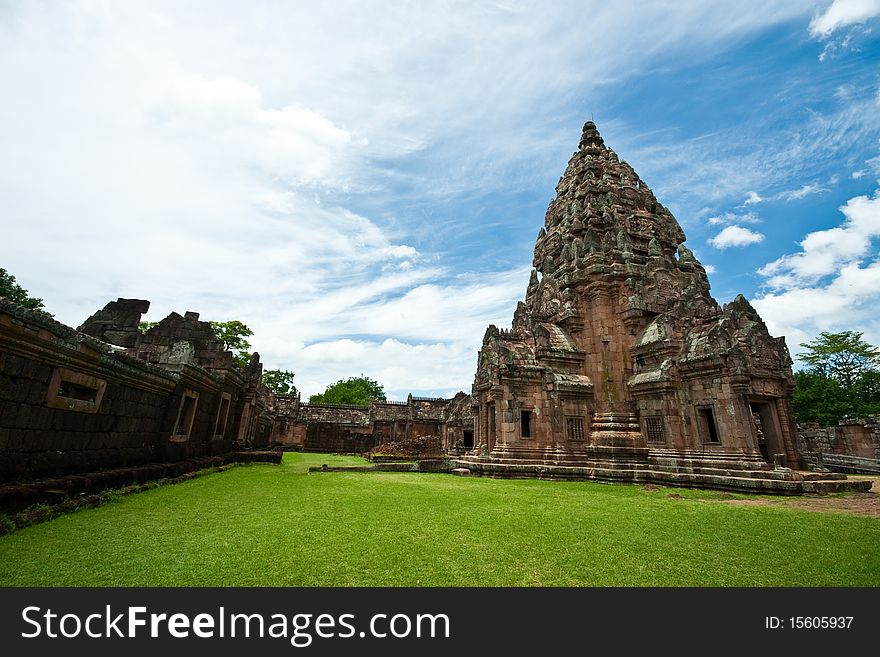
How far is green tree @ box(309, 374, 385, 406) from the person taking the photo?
2476 inches

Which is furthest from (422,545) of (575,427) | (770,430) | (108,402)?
(770,430)

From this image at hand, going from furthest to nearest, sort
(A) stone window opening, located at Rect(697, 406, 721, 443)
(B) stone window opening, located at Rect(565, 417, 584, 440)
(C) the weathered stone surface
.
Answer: (B) stone window opening, located at Rect(565, 417, 584, 440), (A) stone window opening, located at Rect(697, 406, 721, 443), (C) the weathered stone surface

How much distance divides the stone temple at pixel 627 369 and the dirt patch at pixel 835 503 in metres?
0.94

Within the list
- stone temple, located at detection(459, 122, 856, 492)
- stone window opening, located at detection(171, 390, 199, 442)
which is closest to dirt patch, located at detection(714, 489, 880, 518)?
stone temple, located at detection(459, 122, 856, 492)

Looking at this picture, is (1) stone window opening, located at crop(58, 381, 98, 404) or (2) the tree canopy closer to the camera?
(1) stone window opening, located at crop(58, 381, 98, 404)

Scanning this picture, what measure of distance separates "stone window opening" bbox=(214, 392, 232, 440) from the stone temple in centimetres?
900

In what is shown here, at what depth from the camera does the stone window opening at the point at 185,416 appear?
959 cm

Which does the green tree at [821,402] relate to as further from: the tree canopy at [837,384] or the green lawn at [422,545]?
the green lawn at [422,545]

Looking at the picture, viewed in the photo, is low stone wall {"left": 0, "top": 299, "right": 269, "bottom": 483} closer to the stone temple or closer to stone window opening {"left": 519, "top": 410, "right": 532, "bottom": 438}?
the stone temple

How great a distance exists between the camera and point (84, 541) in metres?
4.00

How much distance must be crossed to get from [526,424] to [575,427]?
1995 millimetres
